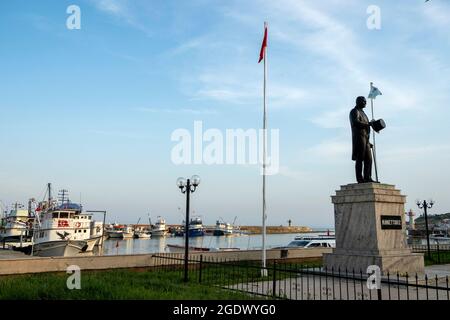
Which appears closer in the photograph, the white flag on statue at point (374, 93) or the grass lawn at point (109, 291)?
the grass lawn at point (109, 291)

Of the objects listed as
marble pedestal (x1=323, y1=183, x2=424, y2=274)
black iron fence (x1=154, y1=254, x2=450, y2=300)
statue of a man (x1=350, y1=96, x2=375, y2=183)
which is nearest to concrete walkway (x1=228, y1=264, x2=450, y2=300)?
black iron fence (x1=154, y1=254, x2=450, y2=300)

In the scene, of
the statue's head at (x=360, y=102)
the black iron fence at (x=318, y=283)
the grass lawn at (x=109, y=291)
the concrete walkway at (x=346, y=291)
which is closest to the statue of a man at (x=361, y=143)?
the statue's head at (x=360, y=102)

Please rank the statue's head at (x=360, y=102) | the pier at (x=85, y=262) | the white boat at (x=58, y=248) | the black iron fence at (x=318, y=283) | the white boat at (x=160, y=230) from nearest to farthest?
the black iron fence at (x=318, y=283)
the pier at (x=85, y=262)
the statue's head at (x=360, y=102)
the white boat at (x=58, y=248)
the white boat at (x=160, y=230)

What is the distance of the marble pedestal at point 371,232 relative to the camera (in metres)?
13.6

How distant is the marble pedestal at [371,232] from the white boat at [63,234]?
2871 cm

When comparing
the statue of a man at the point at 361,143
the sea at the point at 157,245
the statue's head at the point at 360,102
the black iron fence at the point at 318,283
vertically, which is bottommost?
the sea at the point at 157,245

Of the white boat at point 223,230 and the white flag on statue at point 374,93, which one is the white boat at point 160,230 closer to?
the white boat at point 223,230

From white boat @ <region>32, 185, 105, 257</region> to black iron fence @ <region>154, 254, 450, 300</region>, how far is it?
22629 mm

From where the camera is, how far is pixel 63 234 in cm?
3794

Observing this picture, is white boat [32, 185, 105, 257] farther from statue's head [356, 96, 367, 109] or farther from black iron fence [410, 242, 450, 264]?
statue's head [356, 96, 367, 109]

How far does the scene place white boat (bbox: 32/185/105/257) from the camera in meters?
36.1
